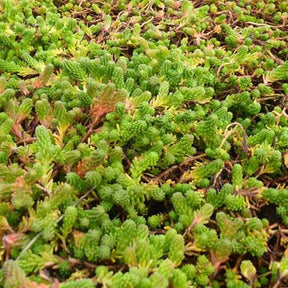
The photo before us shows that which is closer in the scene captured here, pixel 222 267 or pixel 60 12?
pixel 222 267

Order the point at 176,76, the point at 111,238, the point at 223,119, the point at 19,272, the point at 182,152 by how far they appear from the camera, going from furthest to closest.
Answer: the point at 176,76, the point at 223,119, the point at 182,152, the point at 111,238, the point at 19,272

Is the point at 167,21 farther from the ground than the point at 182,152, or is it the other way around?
the point at 167,21

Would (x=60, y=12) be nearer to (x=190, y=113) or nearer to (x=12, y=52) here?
(x=12, y=52)

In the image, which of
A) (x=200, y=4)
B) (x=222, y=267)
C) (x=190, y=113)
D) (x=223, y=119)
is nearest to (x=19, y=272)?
Answer: (x=222, y=267)

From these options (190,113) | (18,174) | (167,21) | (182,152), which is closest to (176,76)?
(190,113)

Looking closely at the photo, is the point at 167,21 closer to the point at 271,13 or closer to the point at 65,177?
the point at 271,13

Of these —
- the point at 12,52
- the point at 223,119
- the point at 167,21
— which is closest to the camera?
the point at 223,119

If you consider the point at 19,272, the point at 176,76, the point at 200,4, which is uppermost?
the point at 200,4
